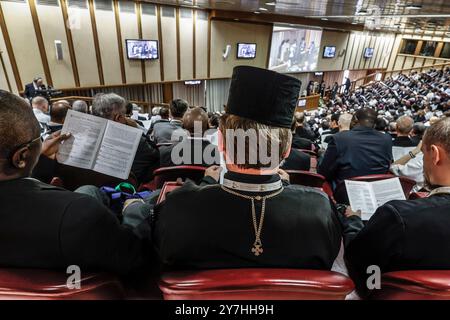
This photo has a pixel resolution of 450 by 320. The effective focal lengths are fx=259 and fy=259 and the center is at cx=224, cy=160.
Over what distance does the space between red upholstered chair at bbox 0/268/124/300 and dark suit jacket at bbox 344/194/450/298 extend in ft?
3.31

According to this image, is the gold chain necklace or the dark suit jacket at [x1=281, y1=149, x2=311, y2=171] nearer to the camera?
the gold chain necklace

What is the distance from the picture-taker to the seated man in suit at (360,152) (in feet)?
7.82

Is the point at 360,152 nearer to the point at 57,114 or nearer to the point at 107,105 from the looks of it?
the point at 107,105

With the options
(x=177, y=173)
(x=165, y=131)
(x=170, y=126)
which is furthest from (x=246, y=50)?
(x=177, y=173)

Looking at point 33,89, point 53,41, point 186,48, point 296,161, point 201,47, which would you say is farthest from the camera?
point 201,47

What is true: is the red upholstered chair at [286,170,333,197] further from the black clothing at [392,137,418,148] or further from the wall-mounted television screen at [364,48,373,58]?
the wall-mounted television screen at [364,48,373,58]

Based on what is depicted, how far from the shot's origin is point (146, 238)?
1115 millimetres

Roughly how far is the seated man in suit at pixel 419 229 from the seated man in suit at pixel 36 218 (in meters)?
0.97

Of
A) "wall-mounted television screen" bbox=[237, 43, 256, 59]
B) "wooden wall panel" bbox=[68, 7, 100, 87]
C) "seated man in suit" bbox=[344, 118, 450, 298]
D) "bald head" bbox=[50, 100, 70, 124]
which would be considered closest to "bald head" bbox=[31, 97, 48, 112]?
"bald head" bbox=[50, 100, 70, 124]

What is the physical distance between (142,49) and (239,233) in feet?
29.3

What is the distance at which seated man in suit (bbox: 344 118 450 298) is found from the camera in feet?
2.98

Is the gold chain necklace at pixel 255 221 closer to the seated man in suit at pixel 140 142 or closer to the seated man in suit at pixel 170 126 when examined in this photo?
the seated man in suit at pixel 140 142

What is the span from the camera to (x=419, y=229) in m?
0.92

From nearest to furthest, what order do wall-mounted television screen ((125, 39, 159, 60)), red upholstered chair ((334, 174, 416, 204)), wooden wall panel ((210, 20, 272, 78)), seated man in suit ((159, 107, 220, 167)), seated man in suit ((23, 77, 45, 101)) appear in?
1. red upholstered chair ((334, 174, 416, 204))
2. seated man in suit ((159, 107, 220, 167))
3. seated man in suit ((23, 77, 45, 101))
4. wall-mounted television screen ((125, 39, 159, 60))
5. wooden wall panel ((210, 20, 272, 78))
